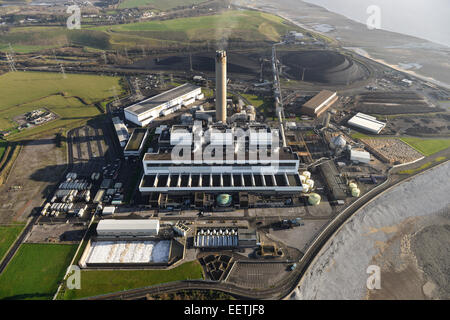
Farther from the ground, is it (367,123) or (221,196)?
(367,123)

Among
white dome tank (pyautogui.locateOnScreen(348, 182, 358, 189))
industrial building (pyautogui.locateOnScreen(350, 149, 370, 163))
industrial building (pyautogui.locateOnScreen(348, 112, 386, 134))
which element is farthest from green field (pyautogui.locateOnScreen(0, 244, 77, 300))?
industrial building (pyautogui.locateOnScreen(348, 112, 386, 134))

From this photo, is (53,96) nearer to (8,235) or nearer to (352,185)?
(8,235)

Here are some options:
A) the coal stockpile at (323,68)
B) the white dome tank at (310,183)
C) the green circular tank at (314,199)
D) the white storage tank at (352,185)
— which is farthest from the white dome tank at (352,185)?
the coal stockpile at (323,68)

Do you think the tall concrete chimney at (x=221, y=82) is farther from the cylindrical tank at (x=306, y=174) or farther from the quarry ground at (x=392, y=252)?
the quarry ground at (x=392, y=252)

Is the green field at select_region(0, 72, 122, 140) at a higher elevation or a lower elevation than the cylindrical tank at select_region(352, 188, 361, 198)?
higher

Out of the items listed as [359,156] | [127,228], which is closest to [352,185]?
[359,156]

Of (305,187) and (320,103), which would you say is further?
(320,103)

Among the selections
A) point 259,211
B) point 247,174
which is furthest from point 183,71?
point 259,211

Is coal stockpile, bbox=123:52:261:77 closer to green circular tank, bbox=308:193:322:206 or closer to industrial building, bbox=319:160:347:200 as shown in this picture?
industrial building, bbox=319:160:347:200
